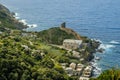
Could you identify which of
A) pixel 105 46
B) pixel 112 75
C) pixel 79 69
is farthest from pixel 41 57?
pixel 112 75

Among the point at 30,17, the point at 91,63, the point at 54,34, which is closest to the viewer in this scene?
the point at 91,63

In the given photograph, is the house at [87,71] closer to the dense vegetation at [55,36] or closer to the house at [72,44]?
the house at [72,44]

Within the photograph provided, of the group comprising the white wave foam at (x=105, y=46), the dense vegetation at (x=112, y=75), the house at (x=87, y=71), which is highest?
the dense vegetation at (x=112, y=75)

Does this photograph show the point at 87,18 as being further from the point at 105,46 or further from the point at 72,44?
the point at 72,44

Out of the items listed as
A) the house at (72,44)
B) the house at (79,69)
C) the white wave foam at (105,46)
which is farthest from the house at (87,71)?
the white wave foam at (105,46)

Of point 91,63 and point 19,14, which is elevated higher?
point 19,14

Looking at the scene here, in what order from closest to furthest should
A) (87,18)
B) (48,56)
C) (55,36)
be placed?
(48,56)
(55,36)
(87,18)

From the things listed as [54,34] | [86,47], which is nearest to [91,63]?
[86,47]

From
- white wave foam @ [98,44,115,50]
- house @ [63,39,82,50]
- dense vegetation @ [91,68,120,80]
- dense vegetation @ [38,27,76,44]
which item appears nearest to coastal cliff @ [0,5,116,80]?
dense vegetation @ [38,27,76,44]

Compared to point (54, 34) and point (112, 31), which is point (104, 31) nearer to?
point (112, 31)
